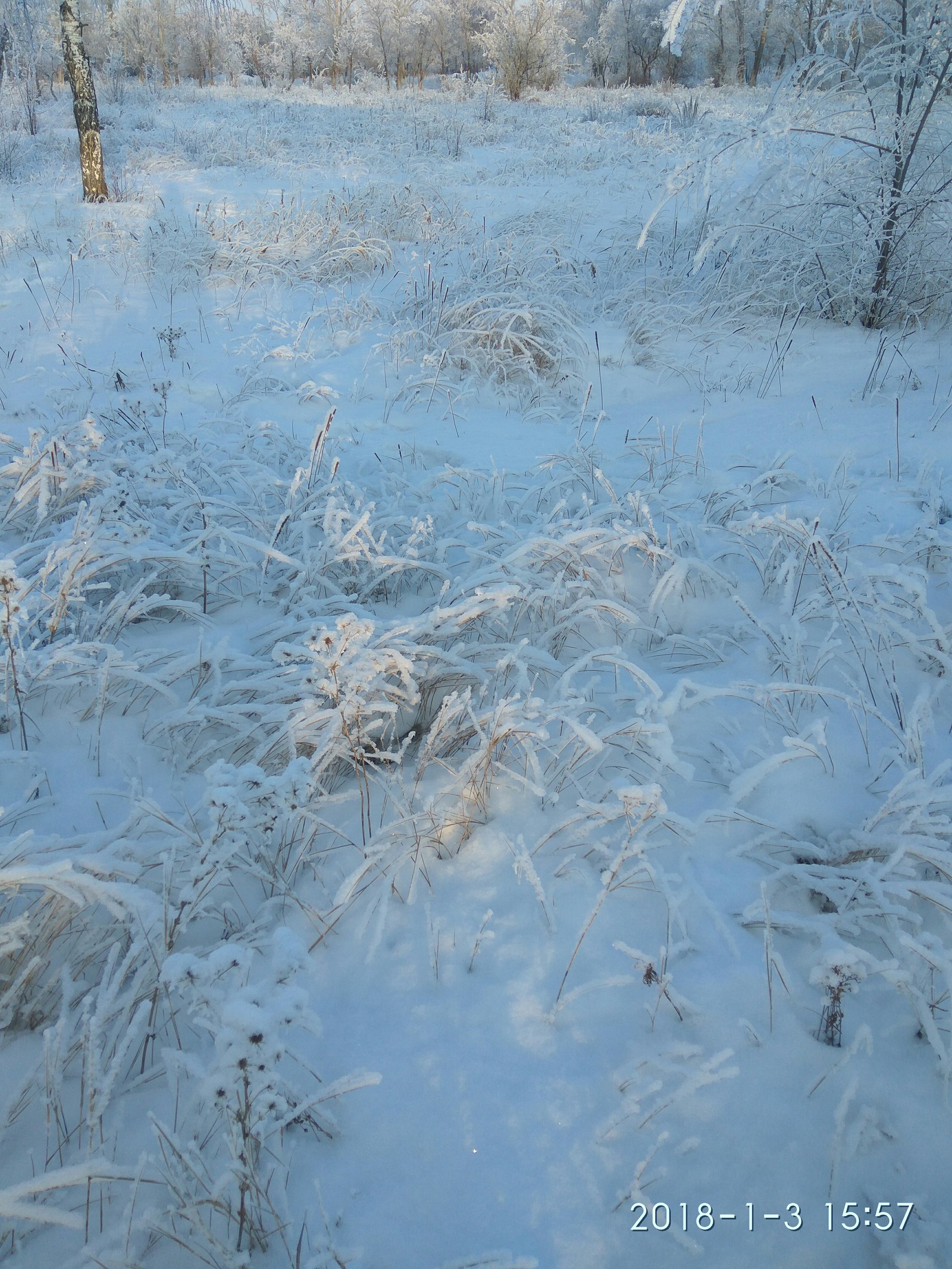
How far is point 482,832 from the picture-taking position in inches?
61.1

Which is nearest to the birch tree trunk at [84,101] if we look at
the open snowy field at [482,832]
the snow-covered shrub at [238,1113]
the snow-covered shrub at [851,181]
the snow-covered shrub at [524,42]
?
the open snowy field at [482,832]

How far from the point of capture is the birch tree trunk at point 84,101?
23.4 feet

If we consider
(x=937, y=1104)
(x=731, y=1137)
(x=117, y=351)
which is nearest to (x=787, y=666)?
(x=937, y=1104)

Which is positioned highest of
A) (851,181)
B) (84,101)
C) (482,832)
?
(84,101)

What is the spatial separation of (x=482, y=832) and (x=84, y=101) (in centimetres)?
936

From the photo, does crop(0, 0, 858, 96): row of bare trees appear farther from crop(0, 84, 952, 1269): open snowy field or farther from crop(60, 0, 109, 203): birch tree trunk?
crop(0, 84, 952, 1269): open snowy field

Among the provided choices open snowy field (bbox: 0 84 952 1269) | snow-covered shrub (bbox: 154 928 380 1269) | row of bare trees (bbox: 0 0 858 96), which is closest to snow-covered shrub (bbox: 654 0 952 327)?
open snowy field (bbox: 0 84 952 1269)

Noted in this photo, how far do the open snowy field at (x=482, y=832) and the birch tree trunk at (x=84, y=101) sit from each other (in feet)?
18.6

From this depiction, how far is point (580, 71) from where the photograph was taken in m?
33.8

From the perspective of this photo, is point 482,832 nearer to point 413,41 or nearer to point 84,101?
point 84,101

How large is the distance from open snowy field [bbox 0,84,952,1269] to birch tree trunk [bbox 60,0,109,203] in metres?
5.68

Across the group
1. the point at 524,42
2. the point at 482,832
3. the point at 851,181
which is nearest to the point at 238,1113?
the point at 482,832

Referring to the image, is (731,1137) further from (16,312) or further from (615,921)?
(16,312)

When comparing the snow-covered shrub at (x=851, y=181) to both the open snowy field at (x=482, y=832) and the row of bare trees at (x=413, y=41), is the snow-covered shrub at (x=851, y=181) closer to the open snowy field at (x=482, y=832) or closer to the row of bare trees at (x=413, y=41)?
the open snowy field at (x=482, y=832)
